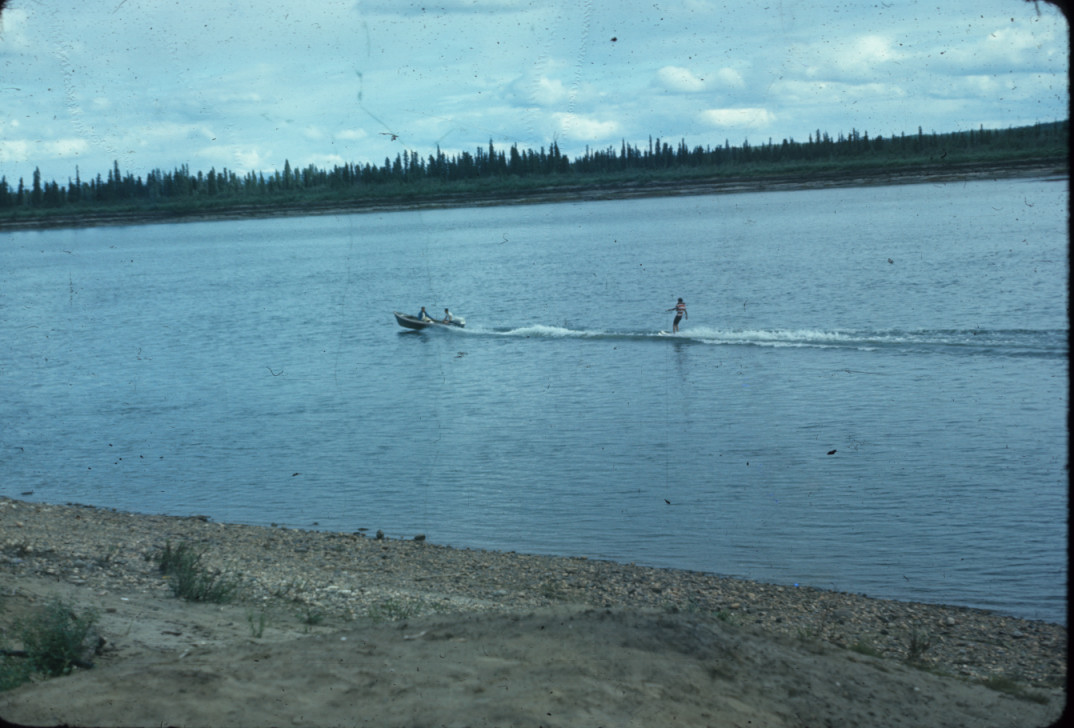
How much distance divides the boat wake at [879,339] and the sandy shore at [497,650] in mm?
20118

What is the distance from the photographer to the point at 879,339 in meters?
32.9

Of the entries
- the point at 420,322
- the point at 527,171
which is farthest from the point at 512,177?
the point at 420,322

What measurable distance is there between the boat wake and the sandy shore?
20.1 m

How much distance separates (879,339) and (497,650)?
27.5m

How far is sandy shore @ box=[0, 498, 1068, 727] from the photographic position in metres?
6.91

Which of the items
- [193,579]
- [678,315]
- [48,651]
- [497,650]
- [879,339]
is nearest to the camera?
[48,651]

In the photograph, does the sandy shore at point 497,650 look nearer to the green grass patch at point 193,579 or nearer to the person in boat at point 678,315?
the green grass patch at point 193,579

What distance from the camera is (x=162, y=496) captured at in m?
19.9

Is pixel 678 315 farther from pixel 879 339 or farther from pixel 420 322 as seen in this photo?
pixel 420 322

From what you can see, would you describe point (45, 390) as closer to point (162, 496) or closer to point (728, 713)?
point (162, 496)

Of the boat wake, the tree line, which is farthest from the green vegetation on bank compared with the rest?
the boat wake

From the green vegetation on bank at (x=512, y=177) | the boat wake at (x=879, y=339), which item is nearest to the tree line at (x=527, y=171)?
the green vegetation on bank at (x=512, y=177)

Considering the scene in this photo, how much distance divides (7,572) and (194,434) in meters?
15.1

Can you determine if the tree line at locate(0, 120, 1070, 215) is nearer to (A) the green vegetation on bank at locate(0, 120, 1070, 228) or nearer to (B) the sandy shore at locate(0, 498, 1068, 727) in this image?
(A) the green vegetation on bank at locate(0, 120, 1070, 228)
